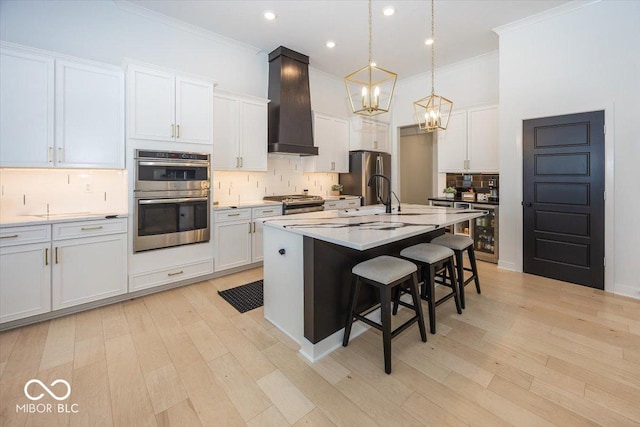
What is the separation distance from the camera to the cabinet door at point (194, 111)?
3.28 metres

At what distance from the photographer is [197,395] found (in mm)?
1688

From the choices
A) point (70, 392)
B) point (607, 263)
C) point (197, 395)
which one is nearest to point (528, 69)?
point (607, 263)

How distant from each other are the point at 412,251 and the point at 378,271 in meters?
0.66

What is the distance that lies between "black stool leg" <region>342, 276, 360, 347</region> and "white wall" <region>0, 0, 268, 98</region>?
3.58 meters

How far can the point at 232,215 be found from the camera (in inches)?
147

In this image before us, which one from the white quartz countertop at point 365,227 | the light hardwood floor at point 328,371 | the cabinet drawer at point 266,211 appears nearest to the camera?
the light hardwood floor at point 328,371

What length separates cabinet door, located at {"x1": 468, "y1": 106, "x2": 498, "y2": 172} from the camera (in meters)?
4.37

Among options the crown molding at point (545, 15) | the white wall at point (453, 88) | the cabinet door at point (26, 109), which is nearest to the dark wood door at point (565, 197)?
the crown molding at point (545, 15)

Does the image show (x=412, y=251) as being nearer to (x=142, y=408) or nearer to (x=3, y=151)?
(x=142, y=408)

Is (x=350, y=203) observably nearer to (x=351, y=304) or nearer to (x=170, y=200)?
(x=170, y=200)

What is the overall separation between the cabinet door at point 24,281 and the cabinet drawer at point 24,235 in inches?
1.7

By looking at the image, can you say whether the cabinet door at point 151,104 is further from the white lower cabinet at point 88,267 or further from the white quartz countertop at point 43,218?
the white lower cabinet at point 88,267

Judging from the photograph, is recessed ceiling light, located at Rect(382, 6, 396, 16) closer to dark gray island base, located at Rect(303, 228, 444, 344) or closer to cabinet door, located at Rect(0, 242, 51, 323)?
dark gray island base, located at Rect(303, 228, 444, 344)

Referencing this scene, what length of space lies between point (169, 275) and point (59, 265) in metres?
0.97
